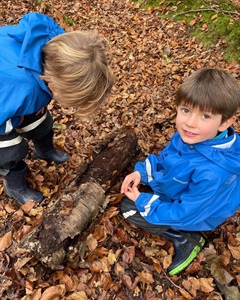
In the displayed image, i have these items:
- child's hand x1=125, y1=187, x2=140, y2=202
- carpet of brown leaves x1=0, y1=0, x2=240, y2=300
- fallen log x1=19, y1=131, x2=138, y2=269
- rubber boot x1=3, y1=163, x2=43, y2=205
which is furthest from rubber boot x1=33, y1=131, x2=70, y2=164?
child's hand x1=125, y1=187, x2=140, y2=202

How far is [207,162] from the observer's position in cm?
255

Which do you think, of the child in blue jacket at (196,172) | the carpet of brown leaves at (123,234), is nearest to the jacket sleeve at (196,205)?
the child in blue jacket at (196,172)

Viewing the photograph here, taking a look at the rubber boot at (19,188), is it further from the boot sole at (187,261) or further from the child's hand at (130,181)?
the boot sole at (187,261)

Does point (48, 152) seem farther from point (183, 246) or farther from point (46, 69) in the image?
point (183, 246)

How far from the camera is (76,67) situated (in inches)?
89.3

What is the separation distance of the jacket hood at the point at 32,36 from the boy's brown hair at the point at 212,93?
4.01 feet

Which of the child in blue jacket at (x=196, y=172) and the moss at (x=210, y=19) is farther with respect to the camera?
the moss at (x=210, y=19)

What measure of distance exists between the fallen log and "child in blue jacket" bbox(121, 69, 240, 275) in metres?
0.32

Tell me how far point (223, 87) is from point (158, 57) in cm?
367

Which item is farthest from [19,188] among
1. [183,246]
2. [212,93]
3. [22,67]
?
[212,93]

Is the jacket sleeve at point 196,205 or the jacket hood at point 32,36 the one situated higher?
the jacket hood at point 32,36

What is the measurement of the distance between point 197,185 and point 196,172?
0.11 m

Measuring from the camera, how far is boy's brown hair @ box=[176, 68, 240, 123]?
2.40 m

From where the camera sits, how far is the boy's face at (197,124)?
245 centimetres
